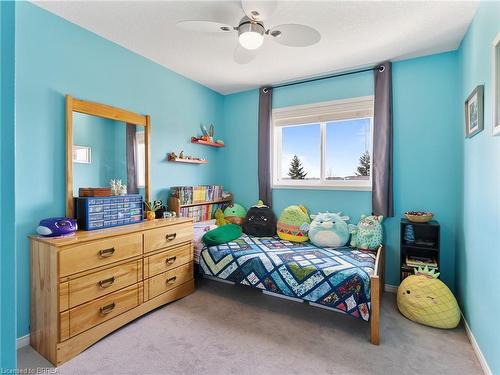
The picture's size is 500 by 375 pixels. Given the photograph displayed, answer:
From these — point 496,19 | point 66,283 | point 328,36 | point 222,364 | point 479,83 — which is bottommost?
point 222,364

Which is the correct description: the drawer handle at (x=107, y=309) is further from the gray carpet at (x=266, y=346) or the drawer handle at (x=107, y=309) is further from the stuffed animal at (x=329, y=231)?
the stuffed animal at (x=329, y=231)

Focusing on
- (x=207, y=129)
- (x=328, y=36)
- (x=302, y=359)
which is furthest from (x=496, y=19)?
(x=207, y=129)

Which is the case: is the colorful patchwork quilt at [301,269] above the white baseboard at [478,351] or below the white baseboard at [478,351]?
above

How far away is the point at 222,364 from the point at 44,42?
269 cm

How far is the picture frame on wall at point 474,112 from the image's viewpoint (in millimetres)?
1776

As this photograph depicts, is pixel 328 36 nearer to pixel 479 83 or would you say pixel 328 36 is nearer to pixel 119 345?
pixel 479 83

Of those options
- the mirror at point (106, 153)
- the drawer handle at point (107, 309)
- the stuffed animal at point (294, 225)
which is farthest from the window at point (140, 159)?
the stuffed animal at point (294, 225)

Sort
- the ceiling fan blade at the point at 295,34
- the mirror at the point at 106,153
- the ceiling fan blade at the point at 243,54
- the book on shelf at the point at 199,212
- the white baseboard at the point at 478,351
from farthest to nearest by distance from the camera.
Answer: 1. the book on shelf at the point at 199,212
2. the mirror at the point at 106,153
3. the ceiling fan blade at the point at 243,54
4. the ceiling fan blade at the point at 295,34
5. the white baseboard at the point at 478,351

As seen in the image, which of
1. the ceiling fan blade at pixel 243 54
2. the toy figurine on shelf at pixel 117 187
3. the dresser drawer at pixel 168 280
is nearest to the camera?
the ceiling fan blade at pixel 243 54

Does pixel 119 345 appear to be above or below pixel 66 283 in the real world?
below

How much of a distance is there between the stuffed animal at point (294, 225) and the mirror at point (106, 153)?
1624 millimetres

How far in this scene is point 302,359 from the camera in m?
1.75

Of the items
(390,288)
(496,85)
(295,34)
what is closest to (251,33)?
(295,34)

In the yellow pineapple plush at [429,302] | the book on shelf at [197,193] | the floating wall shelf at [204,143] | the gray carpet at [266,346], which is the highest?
the floating wall shelf at [204,143]
